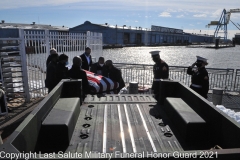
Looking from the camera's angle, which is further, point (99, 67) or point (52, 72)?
point (99, 67)

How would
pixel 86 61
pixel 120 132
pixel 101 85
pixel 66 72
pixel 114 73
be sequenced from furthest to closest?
pixel 86 61 → pixel 114 73 → pixel 101 85 → pixel 66 72 → pixel 120 132

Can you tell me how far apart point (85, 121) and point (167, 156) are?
6.52 ft

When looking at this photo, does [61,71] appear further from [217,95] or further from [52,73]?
[217,95]

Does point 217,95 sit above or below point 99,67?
below

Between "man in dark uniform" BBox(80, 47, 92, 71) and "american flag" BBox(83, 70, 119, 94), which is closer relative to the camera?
"american flag" BBox(83, 70, 119, 94)

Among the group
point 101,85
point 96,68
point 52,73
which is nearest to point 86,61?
point 96,68

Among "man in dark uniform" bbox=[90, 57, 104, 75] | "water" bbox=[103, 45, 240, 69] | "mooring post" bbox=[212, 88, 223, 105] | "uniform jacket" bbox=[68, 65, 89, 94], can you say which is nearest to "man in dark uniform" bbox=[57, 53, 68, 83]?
"uniform jacket" bbox=[68, 65, 89, 94]

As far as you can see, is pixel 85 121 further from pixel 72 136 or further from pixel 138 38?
pixel 138 38

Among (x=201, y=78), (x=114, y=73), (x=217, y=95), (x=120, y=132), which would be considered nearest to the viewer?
(x=120, y=132)

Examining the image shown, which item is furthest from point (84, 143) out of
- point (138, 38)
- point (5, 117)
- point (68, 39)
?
point (138, 38)

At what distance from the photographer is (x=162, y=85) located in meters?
4.27

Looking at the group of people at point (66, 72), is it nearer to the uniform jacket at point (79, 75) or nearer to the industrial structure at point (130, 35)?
the uniform jacket at point (79, 75)

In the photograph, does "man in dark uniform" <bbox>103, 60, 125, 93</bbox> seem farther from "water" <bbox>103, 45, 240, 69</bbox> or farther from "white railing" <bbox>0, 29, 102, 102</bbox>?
"water" <bbox>103, 45, 240, 69</bbox>

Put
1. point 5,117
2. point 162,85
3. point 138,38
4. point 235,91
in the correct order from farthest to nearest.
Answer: point 138,38 < point 235,91 < point 5,117 < point 162,85
